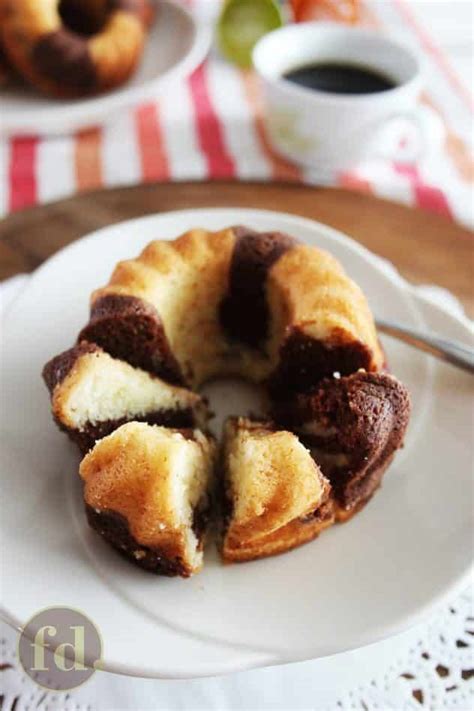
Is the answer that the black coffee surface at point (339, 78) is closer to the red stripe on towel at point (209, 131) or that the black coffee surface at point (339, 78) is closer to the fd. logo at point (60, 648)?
the red stripe on towel at point (209, 131)

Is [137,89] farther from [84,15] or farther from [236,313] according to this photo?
[236,313]

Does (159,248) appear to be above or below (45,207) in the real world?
above

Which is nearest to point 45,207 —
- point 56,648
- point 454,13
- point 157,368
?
point 157,368

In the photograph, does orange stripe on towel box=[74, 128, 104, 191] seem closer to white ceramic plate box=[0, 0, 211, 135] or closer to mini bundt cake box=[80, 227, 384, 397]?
white ceramic plate box=[0, 0, 211, 135]

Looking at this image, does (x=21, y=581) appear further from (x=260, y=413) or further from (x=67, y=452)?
(x=260, y=413)

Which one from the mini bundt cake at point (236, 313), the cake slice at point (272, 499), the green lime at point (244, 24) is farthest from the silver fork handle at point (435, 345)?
the green lime at point (244, 24)

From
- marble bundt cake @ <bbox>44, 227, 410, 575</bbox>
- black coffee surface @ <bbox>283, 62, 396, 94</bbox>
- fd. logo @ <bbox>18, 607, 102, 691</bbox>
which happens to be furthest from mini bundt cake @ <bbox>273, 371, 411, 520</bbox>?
black coffee surface @ <bbox>283, 62, 396, 94</bbox>
